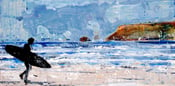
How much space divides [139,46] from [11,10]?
1300 millimetres

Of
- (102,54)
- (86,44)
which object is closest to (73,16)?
(86,44)

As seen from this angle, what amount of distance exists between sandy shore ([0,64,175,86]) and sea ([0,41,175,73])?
0.04 metres

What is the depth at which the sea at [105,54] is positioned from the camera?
3248mm

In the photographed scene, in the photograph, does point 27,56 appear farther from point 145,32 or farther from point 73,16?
point 145,32

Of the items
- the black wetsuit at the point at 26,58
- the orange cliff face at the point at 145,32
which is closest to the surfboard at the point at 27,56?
the black wetsuit at the point at 26,58

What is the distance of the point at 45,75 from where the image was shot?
3340mm

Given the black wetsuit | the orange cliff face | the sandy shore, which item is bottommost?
the sandy shore

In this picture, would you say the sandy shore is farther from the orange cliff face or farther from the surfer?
the orange cliff face

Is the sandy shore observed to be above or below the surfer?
below

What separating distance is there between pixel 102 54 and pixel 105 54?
0.03 meters

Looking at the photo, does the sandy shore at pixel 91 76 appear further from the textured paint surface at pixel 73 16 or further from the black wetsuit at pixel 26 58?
the textured paint surface at pixel 73 16

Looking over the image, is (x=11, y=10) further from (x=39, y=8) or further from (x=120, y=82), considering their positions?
(x=120, y=82)

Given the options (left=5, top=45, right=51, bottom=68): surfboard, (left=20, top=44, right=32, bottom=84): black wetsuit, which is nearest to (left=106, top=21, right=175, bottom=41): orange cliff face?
(left=5, top=45, right=51, bottom=68): surfboard

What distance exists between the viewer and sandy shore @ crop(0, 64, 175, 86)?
10.6 feet
